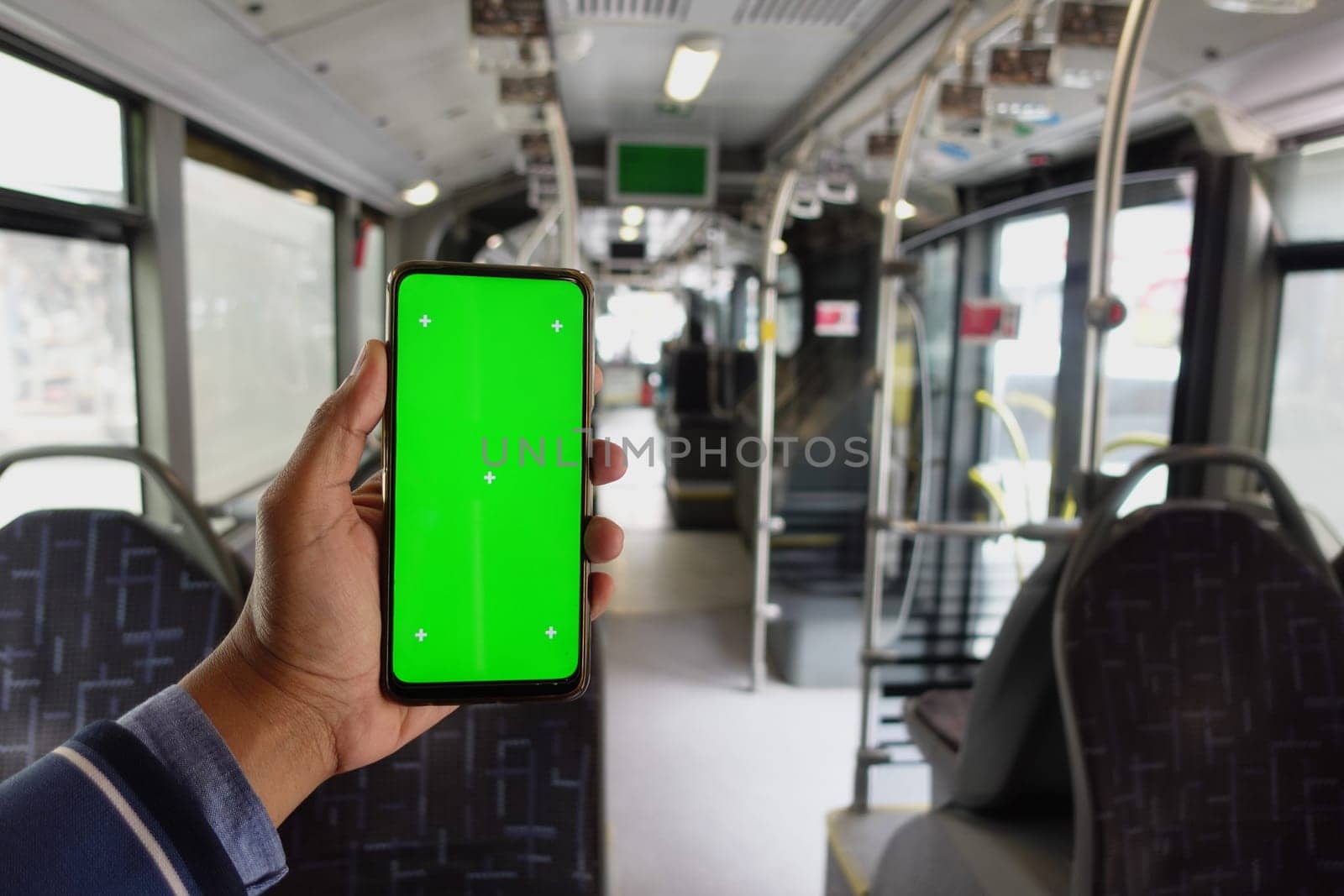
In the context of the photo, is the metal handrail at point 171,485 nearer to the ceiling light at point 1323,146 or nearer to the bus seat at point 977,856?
the bus seat at point 977,856

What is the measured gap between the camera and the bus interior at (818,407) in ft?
4.64

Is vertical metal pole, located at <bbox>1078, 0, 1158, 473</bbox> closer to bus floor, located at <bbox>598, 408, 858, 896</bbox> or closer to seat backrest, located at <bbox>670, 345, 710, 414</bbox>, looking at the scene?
bus floor, located at <bbox>598, 408, 858, 896</bbox>

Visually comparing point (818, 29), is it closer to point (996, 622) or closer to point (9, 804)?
point (996, 622)

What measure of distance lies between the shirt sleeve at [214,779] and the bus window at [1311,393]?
3191 millimetres

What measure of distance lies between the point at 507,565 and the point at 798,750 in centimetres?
342

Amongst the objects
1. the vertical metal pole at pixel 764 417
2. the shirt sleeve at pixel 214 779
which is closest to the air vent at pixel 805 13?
the vertical metal pole at pixel 764 417

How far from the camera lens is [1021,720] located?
1780 millimetres

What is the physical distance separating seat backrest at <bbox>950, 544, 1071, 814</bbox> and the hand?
1.13 meters

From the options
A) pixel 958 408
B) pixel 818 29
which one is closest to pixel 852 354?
pixel 958 408

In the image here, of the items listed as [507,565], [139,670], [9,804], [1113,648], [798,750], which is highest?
[507,565]

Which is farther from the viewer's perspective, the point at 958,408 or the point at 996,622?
the point at 958,408

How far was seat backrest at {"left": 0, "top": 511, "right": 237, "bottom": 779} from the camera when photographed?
144cm

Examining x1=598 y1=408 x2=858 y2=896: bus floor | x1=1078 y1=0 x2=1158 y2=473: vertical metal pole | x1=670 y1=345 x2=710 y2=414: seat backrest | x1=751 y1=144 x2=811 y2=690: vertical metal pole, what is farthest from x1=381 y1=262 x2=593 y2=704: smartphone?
x1=670 y1=345 x2=710 y2=414: seat backrest

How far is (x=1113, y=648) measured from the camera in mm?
1357
